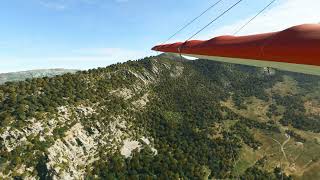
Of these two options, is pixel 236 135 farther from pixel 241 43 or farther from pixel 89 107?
pixel 241 43

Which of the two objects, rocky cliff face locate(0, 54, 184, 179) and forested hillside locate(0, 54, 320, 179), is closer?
rocky cliff face locate(0, 54, 184, 179)

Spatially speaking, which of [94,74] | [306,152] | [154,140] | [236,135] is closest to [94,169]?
[154,140]

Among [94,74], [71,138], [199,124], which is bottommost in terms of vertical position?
[199,124]

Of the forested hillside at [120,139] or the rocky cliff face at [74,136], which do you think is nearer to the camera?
the rocky cliff face at [74,136]

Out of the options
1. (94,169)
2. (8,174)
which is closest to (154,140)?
(94,169)

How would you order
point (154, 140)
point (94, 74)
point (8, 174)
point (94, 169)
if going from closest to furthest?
1. point (8, 174)
2. point (94, 169)
3. point (154, 140)
4. point (94, 74)

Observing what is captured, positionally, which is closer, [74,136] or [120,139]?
[74,136]

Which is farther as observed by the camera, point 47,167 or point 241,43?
point 47,167

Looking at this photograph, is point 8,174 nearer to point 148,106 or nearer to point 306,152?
point 148,106

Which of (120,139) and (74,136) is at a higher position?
(74,136)

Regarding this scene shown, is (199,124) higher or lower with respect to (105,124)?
lower

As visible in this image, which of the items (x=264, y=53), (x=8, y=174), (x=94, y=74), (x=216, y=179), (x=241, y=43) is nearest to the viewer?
(x=264, y=53)
